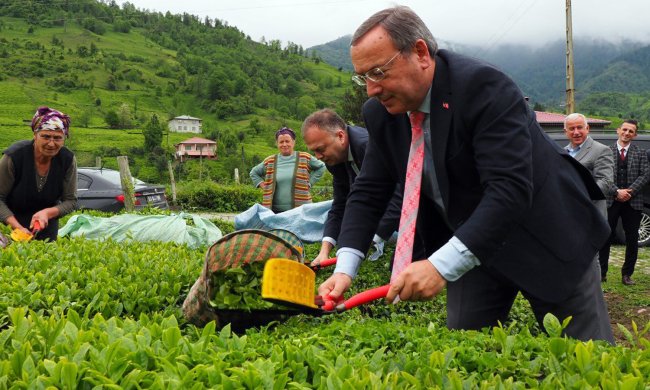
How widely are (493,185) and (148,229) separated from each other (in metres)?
5.36

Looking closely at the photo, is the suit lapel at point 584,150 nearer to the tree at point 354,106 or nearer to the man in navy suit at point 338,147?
the man in navy suit at point 338,147

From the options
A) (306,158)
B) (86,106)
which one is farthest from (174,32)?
(306,158)

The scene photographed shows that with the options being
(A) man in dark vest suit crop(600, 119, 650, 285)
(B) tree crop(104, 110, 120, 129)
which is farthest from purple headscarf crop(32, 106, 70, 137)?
(B) tree crop(104, 110, 120, 129)

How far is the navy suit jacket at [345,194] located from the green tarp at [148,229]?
247 centimetres

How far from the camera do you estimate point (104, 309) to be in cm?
298

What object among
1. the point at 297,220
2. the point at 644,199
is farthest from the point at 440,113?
the point at 644,199

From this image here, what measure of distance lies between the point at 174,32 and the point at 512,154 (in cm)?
12129

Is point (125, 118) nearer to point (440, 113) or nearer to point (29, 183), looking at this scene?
point (29, 183)

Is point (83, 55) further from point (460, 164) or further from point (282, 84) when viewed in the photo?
point (460, 164)

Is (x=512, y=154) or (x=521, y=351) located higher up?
(x=512, y=154)

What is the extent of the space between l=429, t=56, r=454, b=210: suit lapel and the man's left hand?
42cm

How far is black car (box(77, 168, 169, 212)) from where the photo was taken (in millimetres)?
10806

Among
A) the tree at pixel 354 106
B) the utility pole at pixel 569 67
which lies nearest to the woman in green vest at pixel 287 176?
the utility pole at pixel 569 67

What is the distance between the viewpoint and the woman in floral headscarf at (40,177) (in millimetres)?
4492
